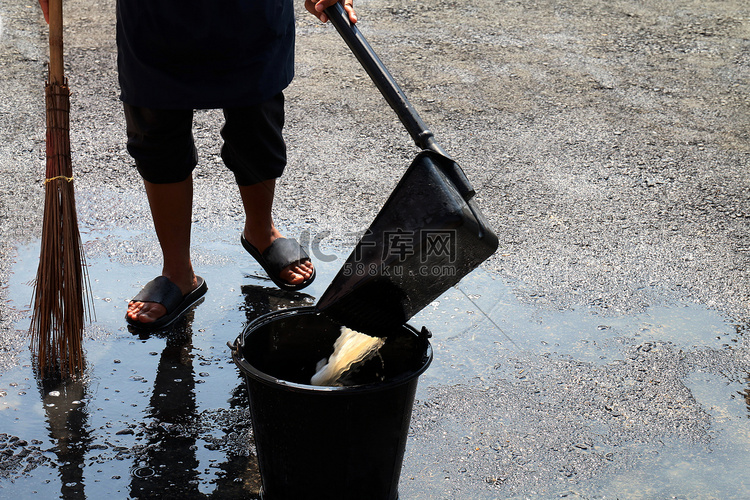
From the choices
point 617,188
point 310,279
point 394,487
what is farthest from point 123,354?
point 617,188

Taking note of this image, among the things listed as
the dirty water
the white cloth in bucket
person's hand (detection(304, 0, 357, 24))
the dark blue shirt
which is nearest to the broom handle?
the dark blue shirt

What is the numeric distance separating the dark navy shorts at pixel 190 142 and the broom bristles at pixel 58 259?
0.25m

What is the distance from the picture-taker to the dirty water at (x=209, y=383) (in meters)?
2.27

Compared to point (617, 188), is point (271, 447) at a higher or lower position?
higher

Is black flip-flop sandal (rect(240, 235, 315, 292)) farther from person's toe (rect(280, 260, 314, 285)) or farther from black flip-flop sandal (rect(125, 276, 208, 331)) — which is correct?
black flip-flop sandal (rect(125, 276, 208, 331))

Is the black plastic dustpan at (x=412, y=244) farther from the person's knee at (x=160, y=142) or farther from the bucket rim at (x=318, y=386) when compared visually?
the person's knee at (x=160, y=142)

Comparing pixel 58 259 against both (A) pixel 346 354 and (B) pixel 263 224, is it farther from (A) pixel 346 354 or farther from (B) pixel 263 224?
(A) pixel 346 354

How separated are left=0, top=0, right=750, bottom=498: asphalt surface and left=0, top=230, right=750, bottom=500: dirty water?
61mm

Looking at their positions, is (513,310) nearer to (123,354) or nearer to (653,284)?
(653,284)

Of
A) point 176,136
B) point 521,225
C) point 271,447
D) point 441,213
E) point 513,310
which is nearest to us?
point 441,213

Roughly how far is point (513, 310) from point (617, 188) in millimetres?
1412

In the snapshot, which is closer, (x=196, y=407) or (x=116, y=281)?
(x=196, y=407)

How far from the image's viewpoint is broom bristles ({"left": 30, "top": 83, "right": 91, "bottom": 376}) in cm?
255

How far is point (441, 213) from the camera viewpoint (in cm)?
177
